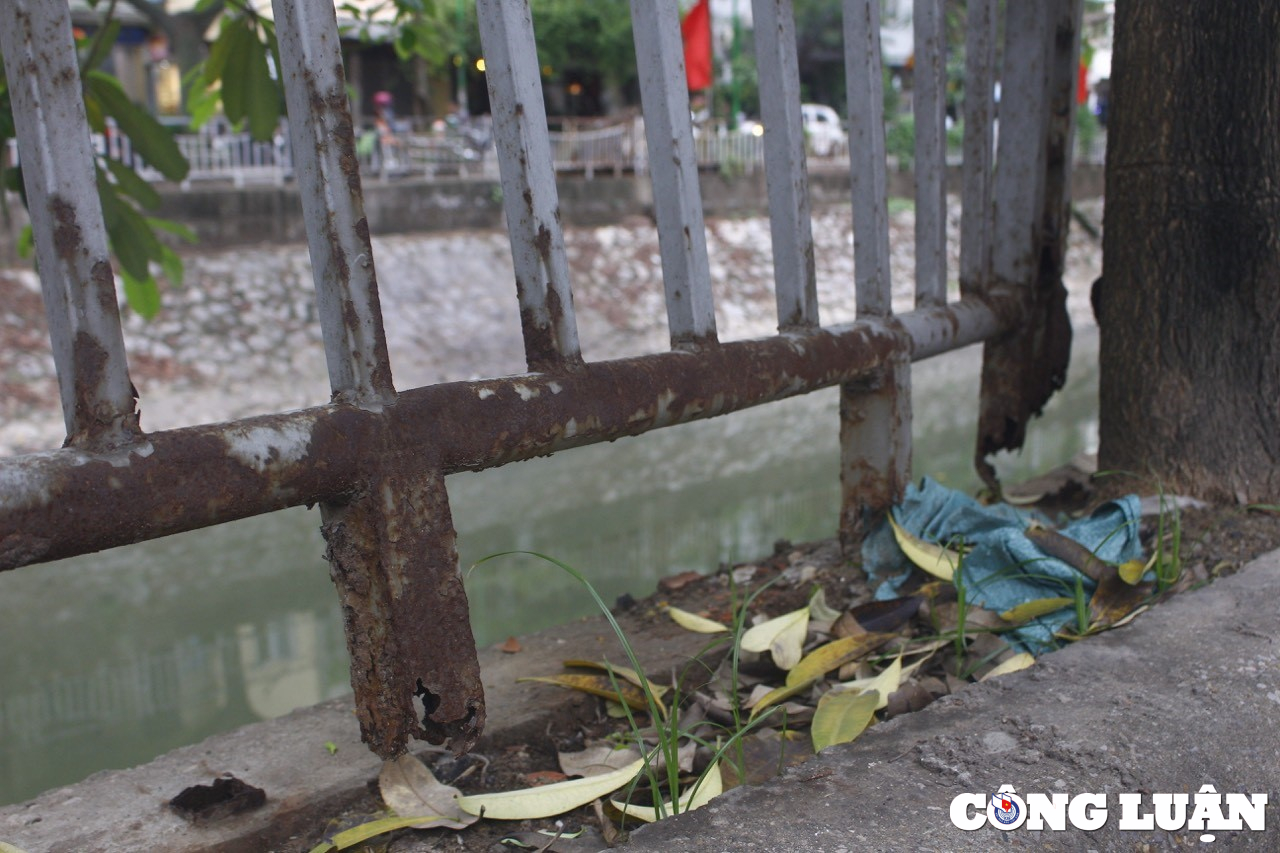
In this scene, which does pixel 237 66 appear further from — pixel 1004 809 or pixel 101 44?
pixel 1004 809

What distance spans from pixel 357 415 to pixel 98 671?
8.04 feet

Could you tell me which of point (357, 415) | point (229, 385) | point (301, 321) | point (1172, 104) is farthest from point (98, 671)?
point (301, 321)

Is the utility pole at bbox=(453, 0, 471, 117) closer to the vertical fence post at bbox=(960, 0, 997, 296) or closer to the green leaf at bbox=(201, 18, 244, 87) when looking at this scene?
the green leaf at bbox=(201, 18, 244, 87)

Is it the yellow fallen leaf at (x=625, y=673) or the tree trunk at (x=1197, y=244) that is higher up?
the tree trunk at (x=1197, y=244)

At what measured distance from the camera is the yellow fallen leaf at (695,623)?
1.81 meters

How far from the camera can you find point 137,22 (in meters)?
14.8

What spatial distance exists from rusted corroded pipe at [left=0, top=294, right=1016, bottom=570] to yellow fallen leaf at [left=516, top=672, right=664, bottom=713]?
1.18 ft

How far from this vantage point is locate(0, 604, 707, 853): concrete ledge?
48.7 inches

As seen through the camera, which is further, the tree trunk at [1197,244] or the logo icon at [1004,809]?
the tree trunk at [1197,244]

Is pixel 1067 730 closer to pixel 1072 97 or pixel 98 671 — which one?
pixel 1072 97

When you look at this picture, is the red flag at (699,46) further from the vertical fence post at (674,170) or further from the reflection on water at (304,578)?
the vertical fence post at (674,170)

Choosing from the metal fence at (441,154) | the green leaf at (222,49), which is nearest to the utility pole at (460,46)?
the metal fence at (441,154)

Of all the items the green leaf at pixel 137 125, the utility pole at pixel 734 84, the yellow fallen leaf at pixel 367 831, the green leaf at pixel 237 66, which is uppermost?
the utility pole at pixel 734 84

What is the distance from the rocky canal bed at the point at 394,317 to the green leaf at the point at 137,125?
387 cm
